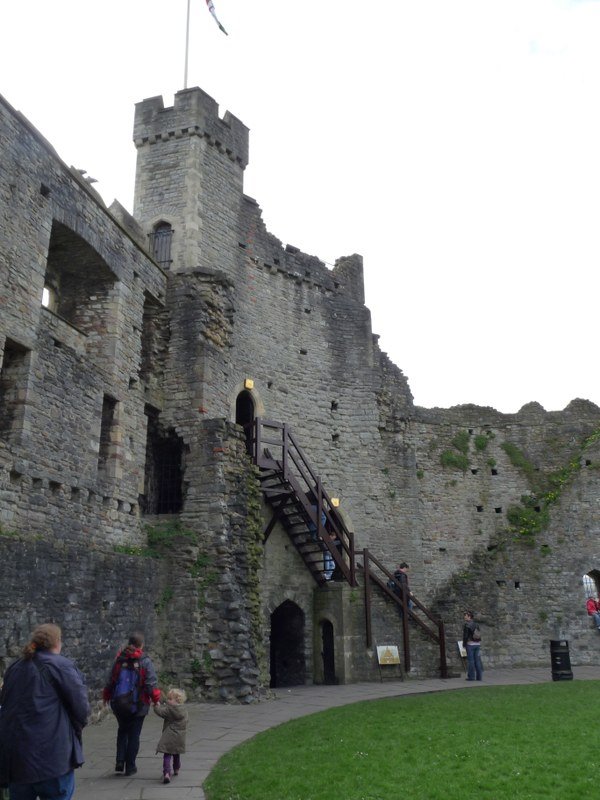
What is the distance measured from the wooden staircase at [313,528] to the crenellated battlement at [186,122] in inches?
372

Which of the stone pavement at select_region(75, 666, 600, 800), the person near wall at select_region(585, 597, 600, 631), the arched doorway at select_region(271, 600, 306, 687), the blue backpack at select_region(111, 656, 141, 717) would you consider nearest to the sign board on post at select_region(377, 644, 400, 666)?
the stone pavement at select_region(75, 666, 600, 800)

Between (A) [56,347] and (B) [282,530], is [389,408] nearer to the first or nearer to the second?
(B) [282,530]

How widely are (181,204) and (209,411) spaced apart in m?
6.86

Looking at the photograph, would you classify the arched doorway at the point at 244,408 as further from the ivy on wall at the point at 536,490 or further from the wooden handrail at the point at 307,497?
the ivy on wall at the point at 536,490

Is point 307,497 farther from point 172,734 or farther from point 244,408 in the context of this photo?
point 172,734

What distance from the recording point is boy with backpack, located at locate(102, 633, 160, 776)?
7.75 m

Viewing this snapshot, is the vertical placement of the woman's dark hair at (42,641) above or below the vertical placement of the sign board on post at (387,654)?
above

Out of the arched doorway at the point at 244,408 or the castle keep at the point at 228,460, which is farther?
the arched doorway at the point at 244,408

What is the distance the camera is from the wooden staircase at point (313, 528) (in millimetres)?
17088

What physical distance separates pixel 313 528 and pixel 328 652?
302 cm

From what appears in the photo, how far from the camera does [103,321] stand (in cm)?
1512

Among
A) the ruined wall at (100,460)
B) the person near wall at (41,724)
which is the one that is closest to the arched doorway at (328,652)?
the ruined wall at (100,460)

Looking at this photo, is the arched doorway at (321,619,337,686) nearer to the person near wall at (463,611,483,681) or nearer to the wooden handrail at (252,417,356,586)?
the wooden handrail at (252,417,356,586)

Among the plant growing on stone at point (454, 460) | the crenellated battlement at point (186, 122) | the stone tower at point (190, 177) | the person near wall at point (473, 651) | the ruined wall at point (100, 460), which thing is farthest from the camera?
→ the plant growing on stone at point (454, 460)
